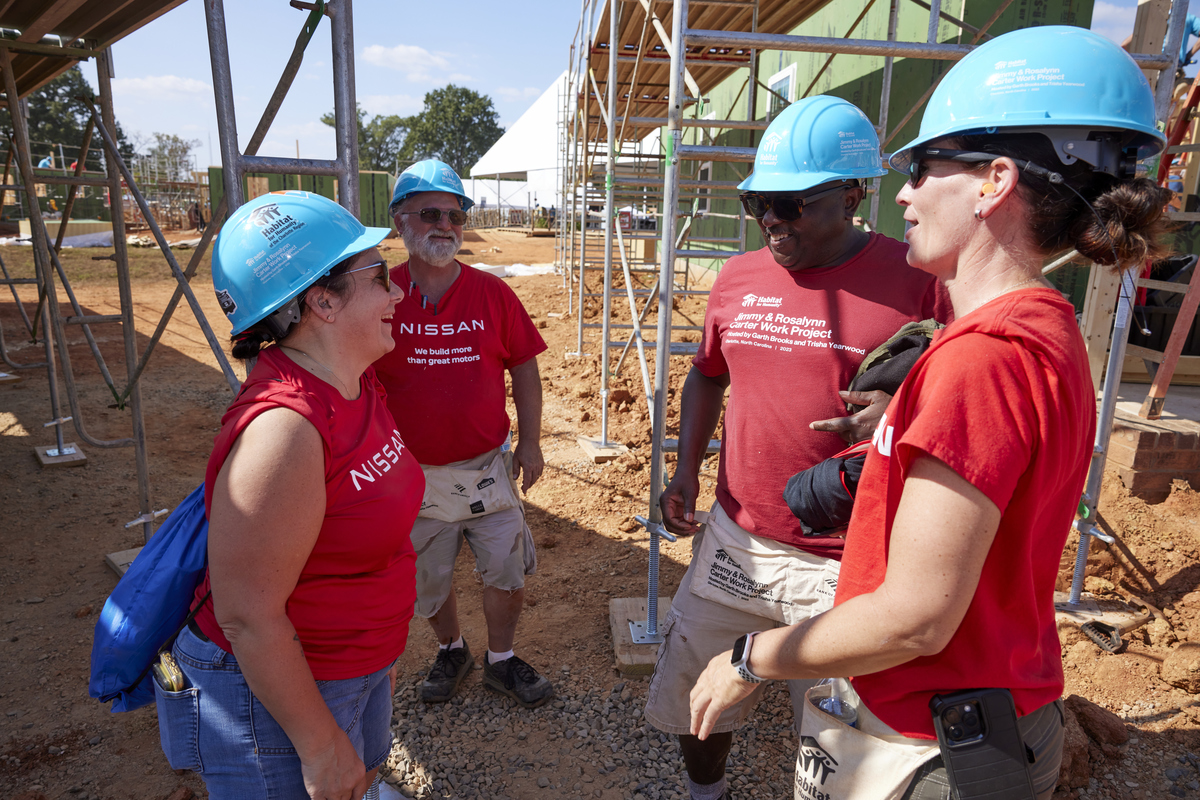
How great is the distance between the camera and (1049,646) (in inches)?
50.4

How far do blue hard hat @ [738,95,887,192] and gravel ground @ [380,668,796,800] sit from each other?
2.32m

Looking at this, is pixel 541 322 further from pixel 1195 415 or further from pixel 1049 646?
pixel 1049 646

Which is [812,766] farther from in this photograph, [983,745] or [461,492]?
[461,492]

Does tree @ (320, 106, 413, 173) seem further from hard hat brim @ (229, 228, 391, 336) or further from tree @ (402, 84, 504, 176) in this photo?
hard hat brim @ (229, 228, 391, 336)

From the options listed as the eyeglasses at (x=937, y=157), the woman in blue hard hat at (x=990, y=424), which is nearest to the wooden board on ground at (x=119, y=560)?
the woman in blue hard hat at (x=990, y=424)

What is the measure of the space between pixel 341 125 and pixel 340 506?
1.48 meters

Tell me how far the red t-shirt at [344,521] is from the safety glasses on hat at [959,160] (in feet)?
4.10

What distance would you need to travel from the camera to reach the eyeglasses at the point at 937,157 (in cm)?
116

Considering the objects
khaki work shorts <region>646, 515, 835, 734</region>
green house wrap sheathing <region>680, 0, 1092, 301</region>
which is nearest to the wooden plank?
green house wrap sheathing <region>680, 0, 1092, 301</region>

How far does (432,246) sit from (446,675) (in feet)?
6.56

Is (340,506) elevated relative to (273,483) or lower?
lower

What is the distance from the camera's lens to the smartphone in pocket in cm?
117

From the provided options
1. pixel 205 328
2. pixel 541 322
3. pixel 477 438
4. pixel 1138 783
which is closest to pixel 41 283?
pixel 205 328

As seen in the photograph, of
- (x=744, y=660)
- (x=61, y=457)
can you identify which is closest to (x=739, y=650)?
(x=744, y=660)
